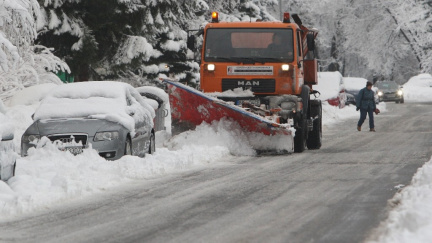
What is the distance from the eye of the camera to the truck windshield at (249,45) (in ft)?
56.3

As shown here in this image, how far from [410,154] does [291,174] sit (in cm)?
446

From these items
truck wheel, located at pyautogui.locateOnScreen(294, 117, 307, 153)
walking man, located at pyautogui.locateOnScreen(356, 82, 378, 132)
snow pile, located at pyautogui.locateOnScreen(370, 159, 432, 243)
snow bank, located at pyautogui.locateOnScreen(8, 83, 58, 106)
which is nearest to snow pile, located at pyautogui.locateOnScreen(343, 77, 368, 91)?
walking man, located at pyautogui.locateOnScreen(356, 82, 378, 132)

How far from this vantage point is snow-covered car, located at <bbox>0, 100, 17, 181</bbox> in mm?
10242

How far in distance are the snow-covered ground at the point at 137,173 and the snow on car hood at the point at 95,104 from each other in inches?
34.5

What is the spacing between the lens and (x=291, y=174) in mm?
12625

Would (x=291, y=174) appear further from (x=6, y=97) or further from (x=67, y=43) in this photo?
(x=67, y=43)

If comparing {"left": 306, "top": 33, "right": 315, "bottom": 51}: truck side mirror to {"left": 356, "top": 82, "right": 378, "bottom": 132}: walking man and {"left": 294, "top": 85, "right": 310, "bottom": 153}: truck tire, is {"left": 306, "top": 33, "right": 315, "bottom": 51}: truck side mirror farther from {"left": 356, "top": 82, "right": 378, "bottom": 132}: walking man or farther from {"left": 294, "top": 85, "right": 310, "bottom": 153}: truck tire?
{"left": 356, "top": 82, "right": 378, "bottom": 132}: walking man

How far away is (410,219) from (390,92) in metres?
48.9

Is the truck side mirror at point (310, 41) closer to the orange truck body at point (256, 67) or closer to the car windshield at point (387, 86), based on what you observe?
the orange truck body at point (256, 67)

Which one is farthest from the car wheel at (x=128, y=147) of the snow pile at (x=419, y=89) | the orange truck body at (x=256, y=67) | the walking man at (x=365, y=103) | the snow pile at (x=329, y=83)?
the snow pile at (x=419, y=89)

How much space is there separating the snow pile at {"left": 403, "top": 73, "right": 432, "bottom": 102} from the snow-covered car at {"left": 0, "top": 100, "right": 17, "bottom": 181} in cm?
5439

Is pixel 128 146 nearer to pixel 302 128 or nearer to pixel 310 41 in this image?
pixel 302 128

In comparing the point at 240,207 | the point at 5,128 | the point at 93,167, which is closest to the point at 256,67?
the point at 93,167

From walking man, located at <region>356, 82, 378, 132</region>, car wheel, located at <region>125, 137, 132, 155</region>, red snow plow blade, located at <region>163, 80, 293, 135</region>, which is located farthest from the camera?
walking man, located at <region>356, 82, 378, 132</region>
